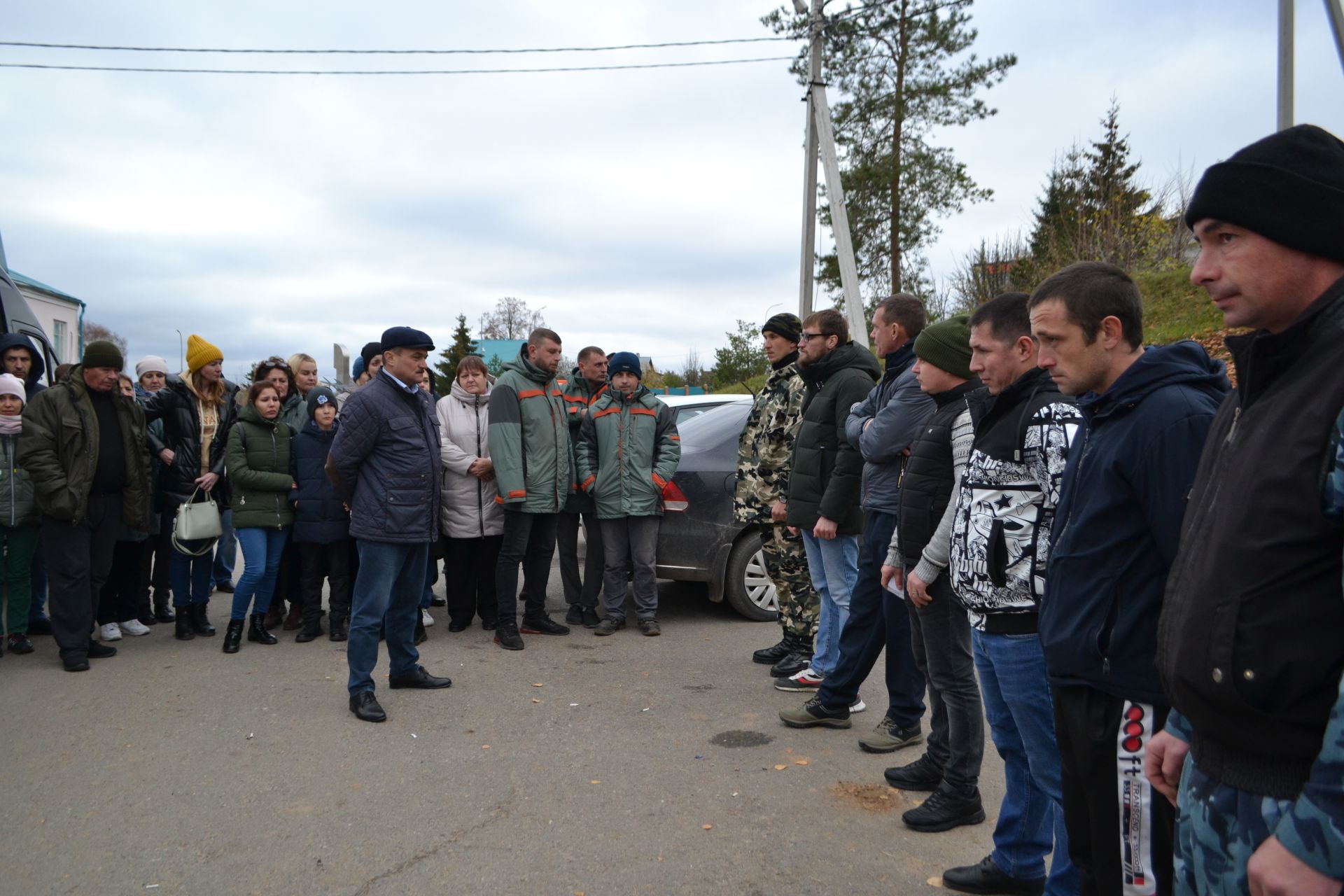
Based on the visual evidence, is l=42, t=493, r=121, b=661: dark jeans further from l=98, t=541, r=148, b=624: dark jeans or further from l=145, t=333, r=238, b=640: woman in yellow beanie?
l=145, t=333, r=238, b=640: woman in yellow beanie

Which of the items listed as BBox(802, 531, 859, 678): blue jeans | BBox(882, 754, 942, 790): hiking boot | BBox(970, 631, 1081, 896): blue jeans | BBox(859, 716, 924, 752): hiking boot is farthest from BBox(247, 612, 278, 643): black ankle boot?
BBox(970, 631, 1081, 896): blue jeans

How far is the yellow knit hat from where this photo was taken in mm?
7371

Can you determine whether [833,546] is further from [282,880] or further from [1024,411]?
[282,880]

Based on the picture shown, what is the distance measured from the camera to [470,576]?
23.9 feet

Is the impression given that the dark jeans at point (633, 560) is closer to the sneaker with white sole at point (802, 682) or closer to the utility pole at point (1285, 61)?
the sneaker with white sole at point (802, 682)

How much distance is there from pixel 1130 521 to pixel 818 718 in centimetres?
309

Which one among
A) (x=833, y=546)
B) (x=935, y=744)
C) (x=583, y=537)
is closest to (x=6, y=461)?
(x=583, y=537)

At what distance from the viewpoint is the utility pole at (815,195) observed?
48.4 ft

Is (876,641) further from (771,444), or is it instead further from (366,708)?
(366,708)

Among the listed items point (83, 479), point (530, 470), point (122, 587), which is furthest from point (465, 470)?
point (122, 587)

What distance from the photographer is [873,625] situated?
15.4 feet

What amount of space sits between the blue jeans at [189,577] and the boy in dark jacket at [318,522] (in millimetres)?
678

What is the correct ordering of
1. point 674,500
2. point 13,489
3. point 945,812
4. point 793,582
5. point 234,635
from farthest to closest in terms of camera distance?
point 674,500 < point 234,635 < point 13,489 < point 793,582 < point 945,812

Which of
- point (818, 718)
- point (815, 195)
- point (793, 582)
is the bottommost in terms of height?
point (818, 718)
